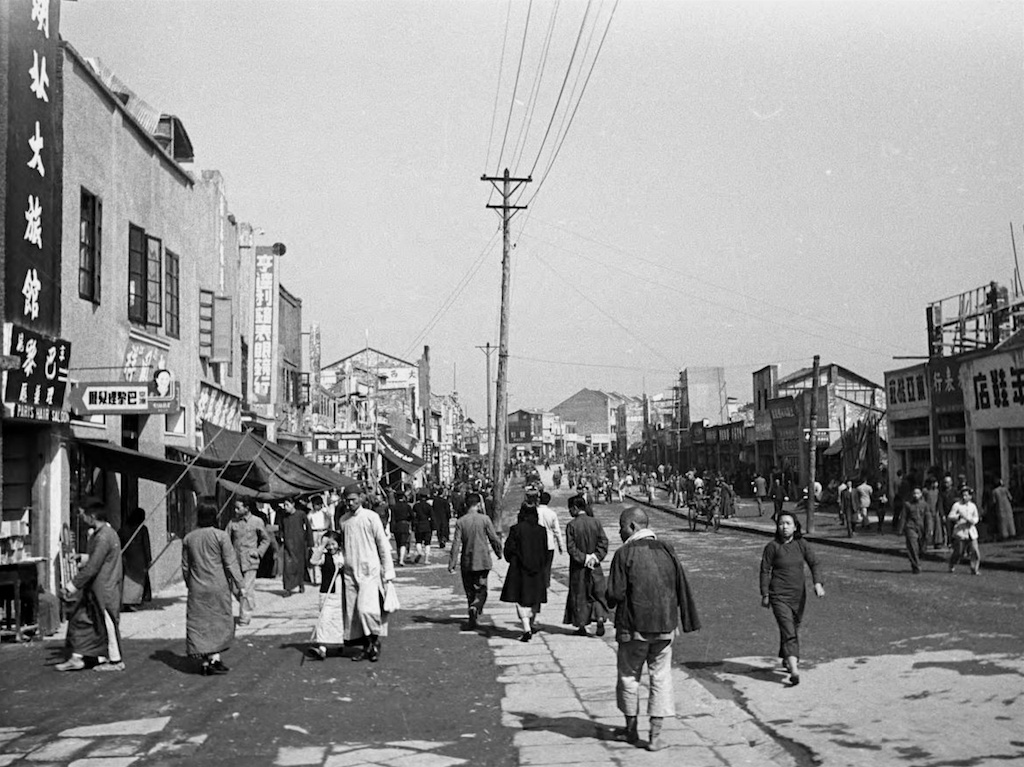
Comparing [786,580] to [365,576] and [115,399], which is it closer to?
[365,576]

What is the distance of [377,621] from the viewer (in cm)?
1105

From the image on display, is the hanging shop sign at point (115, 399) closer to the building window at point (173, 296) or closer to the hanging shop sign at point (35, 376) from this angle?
the hanging shop sign at point (35, 376)

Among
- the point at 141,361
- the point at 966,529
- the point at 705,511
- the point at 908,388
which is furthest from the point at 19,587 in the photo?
the point at 908,388

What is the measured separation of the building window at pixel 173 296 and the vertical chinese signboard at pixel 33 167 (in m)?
6.03

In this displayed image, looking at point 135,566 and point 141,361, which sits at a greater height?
point 141,361

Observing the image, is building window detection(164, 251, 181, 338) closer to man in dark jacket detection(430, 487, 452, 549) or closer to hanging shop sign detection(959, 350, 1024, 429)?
man in dark jacket detection(430, 487, 452, 549)

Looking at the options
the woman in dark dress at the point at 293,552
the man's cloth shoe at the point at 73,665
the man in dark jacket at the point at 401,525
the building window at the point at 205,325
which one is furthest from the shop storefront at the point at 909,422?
Result: the man's cloth shoe at the point at 73,665

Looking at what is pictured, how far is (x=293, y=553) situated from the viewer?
18.2m

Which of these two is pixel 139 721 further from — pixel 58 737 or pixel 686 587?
pixel 686 587

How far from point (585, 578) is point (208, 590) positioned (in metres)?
4.43

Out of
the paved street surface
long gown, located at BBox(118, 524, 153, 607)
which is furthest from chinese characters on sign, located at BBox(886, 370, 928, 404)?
long gown, located at BBox(118, 524, 153, 607)

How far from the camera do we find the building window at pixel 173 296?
66.2 feet

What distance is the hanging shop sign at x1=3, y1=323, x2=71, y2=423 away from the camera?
12.6 m

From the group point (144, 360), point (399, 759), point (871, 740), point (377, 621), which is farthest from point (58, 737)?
point (144, 360)
